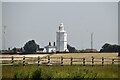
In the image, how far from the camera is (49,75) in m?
20.8

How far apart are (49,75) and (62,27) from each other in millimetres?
175262

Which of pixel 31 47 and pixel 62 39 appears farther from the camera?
pixel 62 39

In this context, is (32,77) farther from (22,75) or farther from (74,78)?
(74,78)

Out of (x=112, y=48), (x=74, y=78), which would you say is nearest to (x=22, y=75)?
(x=74, y=78)

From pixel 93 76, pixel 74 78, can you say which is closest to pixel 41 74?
pixel 74 78

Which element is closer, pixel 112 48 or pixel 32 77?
pixel 32 77

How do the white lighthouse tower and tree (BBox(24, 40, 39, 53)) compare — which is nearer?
tree (BBox(24, 40, 39, 53))

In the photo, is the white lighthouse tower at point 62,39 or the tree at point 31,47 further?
the white lighthouse tower at point 62,39

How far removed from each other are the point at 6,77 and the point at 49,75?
3317mm

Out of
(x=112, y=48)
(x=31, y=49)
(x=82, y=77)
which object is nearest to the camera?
(x=82, y=77)

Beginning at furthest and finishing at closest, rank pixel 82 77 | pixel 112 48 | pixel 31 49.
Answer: pixel 31 49
pixel 112 48
pixel 82 77

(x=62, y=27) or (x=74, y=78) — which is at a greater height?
(x=62, y=27)

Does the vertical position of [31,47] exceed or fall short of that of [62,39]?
it falls short

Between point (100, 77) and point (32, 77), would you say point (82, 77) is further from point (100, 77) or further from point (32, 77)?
point (32, 77)
